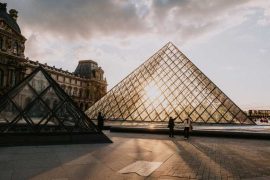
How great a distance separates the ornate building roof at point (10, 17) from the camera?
49656 millimetres

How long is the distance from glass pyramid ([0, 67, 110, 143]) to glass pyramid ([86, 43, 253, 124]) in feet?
40.5

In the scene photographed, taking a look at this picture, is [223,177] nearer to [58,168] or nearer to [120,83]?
[58,168]

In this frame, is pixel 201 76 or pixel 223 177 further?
pixel 201 76

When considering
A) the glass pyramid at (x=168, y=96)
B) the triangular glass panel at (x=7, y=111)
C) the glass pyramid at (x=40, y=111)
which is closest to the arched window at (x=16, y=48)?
the glass pyramid at (x=168, y=96)

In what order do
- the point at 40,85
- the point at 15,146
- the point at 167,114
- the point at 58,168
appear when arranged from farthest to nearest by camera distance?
the point at 167,114
the point at 40,85
the point at 15,146
the point at 58,168

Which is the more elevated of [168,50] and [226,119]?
[168,50]

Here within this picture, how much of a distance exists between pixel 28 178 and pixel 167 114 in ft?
59.4

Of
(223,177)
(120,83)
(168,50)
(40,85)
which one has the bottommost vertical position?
(223,177)

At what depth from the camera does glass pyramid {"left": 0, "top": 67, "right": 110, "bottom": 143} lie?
990 cm

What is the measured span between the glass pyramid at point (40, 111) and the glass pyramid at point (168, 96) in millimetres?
12350

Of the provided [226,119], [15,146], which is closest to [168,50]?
[226,119]

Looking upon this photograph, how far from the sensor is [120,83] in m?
27.5

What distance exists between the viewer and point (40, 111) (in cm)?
1044

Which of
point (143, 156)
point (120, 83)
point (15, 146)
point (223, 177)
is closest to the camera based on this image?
point (223, 177)
